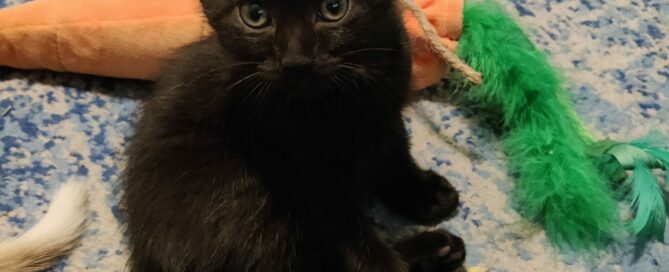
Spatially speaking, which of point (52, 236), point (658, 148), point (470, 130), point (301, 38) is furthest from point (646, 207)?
point (52, 236)

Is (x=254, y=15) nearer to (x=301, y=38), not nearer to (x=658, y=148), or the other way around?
(x=301, y=38)

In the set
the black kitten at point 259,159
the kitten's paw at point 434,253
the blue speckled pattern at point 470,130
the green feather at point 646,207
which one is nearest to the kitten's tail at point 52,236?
the blue speckled pattern at point 470,130

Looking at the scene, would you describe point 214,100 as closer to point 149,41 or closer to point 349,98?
point 349,98

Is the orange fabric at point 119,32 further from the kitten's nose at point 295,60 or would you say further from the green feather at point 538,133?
the kitten's nose at point 295,60

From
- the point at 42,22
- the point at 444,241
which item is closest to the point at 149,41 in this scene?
the point at 42,22

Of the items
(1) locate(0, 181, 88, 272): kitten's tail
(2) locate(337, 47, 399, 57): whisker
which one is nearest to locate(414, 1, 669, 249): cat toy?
(2) locate(337, 47, 399, 57): whisker

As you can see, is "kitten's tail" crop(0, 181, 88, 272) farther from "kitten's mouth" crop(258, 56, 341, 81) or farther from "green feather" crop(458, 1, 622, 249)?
"green feather" crop(458, 1, 622, 249)

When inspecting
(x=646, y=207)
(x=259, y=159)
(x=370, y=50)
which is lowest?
(x=646, y=207)
